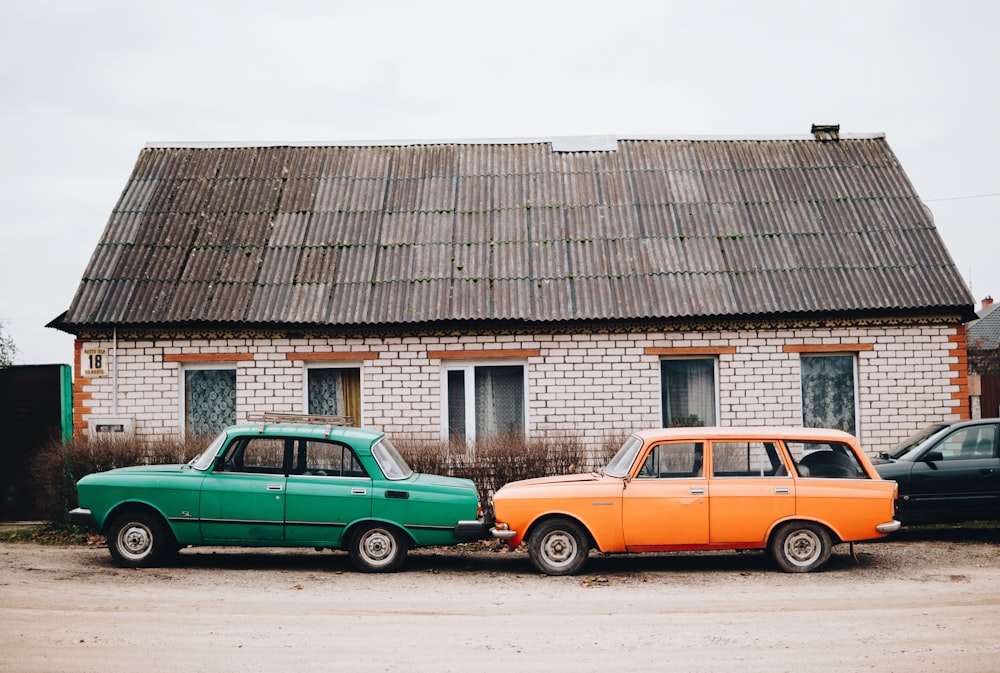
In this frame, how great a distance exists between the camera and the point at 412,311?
1318cm

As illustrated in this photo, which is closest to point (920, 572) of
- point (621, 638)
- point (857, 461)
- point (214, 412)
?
point (857, 461)

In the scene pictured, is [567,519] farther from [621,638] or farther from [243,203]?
[243,203]

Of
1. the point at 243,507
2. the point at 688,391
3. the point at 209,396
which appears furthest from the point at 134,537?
the point at 688,391

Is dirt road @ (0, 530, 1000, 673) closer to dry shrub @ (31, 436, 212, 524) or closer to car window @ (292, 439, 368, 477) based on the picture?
car window @ (292, 439, 368, 477)

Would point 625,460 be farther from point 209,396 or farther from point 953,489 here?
point 209,396

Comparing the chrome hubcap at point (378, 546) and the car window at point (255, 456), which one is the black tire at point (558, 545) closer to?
the chrome hubcap at point (378, 546)

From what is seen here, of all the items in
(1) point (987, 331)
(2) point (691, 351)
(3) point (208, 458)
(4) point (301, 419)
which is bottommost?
(3) point (208, 458)

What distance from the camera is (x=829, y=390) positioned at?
1347 centimetres

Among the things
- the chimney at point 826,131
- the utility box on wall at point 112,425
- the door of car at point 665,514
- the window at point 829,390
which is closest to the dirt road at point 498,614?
→ the door of car at point 665,514

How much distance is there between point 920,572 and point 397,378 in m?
7.08

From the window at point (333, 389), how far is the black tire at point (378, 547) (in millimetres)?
3807

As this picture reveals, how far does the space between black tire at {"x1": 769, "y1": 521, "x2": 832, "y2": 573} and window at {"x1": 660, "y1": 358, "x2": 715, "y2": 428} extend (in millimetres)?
3788

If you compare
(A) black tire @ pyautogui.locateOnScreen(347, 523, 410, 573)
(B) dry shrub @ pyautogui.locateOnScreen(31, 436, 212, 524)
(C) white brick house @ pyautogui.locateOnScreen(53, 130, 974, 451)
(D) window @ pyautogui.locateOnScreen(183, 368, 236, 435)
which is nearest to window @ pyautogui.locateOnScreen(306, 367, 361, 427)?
(C) white brick house @ pyautogui.locateOnScreen(53, 130, 974, 451)

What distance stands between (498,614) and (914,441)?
275 inches
